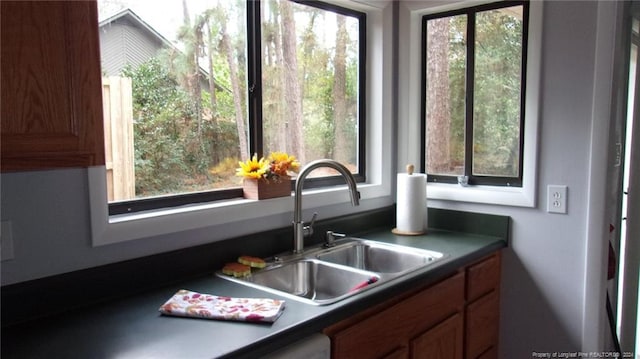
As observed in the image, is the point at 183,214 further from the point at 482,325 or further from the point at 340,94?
the point at 482,325

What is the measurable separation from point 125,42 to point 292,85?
808 millimetres

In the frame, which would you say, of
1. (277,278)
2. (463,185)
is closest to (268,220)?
(277,278)

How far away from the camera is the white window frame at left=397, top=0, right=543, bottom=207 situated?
2092 mm

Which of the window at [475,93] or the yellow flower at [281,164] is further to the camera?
the window at [475,93]

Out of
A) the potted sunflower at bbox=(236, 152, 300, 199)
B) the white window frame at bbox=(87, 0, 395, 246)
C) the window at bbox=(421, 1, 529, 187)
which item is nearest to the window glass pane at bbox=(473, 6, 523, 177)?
the window at bbox=(421, 1, 529, 187)

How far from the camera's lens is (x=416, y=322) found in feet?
5.55

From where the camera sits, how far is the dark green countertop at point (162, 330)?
109cm

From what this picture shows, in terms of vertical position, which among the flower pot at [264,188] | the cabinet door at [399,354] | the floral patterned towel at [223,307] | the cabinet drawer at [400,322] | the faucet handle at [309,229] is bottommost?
the cabinet door at [399,354]

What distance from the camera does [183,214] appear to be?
1637mm

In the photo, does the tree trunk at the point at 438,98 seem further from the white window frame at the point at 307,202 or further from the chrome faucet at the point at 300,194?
the chrome faucet at the point at 300,194

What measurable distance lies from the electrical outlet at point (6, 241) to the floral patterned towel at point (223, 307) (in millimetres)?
409

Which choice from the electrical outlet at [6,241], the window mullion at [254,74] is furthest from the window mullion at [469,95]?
the electrical outlet at [6,241]

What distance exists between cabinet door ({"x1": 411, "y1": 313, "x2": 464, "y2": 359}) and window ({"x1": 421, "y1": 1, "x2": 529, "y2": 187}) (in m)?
0.76

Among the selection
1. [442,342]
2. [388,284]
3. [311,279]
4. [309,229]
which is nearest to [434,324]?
[442,342]
